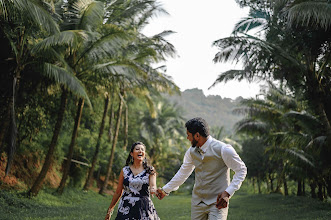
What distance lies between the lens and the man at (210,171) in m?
4.14

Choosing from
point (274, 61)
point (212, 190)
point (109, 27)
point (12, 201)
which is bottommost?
point (12, 201)

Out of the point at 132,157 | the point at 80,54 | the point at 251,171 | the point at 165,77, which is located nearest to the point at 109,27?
the point at 80,54

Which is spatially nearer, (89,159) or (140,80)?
(140,80)

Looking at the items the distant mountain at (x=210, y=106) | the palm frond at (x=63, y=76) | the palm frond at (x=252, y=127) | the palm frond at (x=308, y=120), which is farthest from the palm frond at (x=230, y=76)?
the distant mountain at (x=210, y=106)

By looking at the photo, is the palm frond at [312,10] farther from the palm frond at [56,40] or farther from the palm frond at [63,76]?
the palm frond at [63,76]

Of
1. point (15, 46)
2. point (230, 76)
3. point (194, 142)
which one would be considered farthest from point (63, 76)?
point (194, 142)

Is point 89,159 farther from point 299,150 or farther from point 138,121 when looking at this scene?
point 138,121

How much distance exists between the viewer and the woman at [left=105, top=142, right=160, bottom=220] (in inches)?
207

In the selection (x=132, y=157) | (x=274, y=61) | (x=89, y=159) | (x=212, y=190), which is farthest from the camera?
(x=89, y=159)

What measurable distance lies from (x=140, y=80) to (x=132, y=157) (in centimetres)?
1570

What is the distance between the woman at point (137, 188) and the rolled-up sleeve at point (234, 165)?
1.40 m

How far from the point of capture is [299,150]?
22.1m

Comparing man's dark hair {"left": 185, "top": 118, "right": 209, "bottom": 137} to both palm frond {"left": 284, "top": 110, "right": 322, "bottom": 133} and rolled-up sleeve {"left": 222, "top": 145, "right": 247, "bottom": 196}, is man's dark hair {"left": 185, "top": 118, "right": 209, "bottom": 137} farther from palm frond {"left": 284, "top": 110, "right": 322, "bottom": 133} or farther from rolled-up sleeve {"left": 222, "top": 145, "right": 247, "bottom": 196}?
palm frond {"left": 284, "top": 110, "right": 322, "bottom": 133}

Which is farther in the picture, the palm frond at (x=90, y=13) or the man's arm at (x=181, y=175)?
the palm frond at (x=90, y=13)
